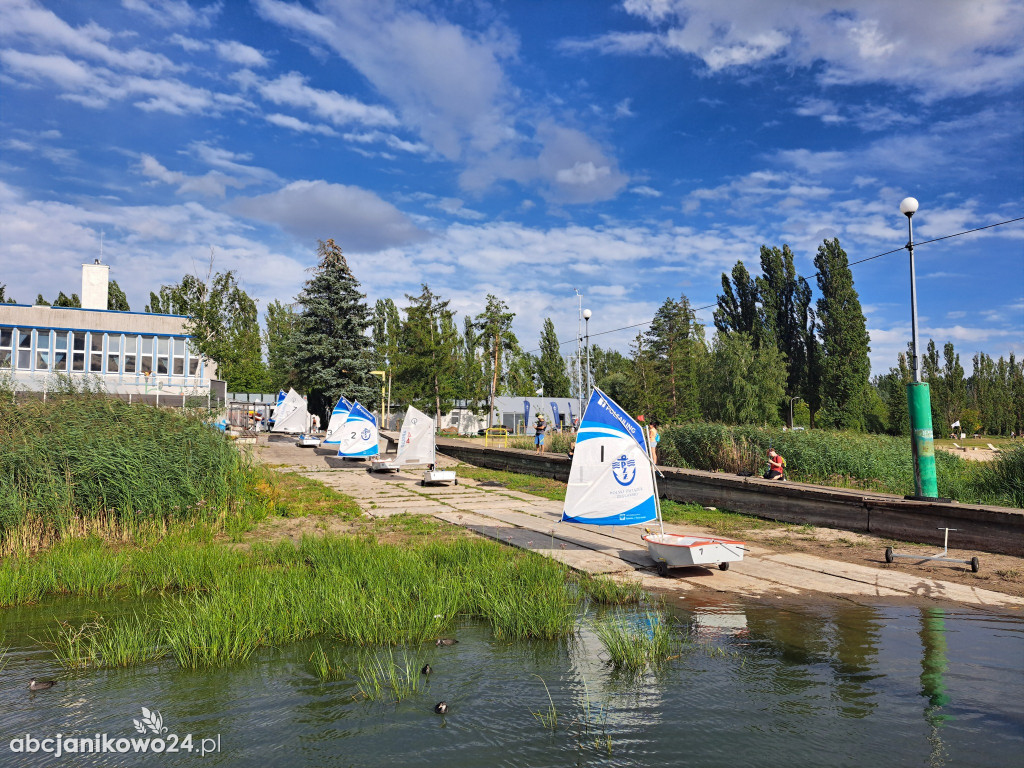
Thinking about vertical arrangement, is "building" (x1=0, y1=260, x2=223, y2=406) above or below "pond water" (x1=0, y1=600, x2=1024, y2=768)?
above

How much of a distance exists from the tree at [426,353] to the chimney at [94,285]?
2194 centimetres

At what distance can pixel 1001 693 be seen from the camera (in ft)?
19.1

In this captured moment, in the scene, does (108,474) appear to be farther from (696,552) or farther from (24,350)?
(24,350)

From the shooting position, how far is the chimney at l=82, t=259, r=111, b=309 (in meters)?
44.9

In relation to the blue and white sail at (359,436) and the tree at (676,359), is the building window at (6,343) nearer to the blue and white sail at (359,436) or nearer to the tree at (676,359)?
the blue and white sail at (359,436)

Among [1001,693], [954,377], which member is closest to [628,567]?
[1001,693]

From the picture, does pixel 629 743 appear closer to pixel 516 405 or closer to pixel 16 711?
pixel 16 711

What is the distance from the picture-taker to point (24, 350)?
39312 mm

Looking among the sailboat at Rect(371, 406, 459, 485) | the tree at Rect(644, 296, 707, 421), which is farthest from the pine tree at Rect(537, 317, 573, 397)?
the sailboat at Rect(371, 406, 459, 485)

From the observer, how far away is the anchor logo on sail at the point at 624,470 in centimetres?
1079

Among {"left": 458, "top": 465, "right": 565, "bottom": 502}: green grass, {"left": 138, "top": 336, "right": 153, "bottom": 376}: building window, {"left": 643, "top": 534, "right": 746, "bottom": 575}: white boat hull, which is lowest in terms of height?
{"left": 458, "top": 465, "right": 565, "bottom": 502}: green grass

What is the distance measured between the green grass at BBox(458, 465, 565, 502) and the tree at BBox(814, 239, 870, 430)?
1321 inches

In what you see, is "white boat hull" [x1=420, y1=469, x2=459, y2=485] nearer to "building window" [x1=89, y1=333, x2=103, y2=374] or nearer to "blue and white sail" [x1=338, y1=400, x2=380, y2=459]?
"blue and white sail" [x1=338, y1=400, x2=380, y2=459]

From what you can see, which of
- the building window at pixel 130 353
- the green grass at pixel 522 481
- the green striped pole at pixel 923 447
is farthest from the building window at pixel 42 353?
the green striped pole at pixel 923 447
